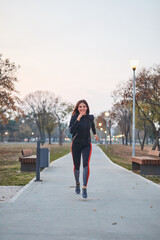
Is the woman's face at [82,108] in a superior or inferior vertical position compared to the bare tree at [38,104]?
inferior

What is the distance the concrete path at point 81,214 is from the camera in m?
4.24

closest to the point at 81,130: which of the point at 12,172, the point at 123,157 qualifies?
the point at 12,172

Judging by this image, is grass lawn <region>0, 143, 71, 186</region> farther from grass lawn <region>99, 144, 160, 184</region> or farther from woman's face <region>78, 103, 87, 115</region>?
grass lawn <region>99, 144, 160, 184</region>

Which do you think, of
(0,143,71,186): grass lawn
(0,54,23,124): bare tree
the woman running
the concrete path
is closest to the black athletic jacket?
the woman running

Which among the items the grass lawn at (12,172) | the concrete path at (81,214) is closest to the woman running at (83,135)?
the concrete path at (81,214)

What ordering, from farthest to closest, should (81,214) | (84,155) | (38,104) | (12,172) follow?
(38,104) → (12,172) → (84,155) → (81,214)

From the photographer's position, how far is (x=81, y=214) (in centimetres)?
530

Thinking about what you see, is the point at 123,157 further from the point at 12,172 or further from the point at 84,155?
the point at 84,155

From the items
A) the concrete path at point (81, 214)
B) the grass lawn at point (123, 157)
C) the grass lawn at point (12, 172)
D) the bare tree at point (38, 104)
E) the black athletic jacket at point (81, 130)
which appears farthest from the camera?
the bare tree at point (38, 104)

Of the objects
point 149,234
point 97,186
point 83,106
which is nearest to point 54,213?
point 149,234

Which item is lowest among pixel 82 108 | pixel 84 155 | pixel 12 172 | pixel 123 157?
pixel 123 157

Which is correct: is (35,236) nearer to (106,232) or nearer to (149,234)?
(106,232)

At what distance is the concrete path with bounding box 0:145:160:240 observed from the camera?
424 cm

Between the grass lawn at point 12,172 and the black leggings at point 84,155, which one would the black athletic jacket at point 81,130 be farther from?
the grass lawn at point 12,172
